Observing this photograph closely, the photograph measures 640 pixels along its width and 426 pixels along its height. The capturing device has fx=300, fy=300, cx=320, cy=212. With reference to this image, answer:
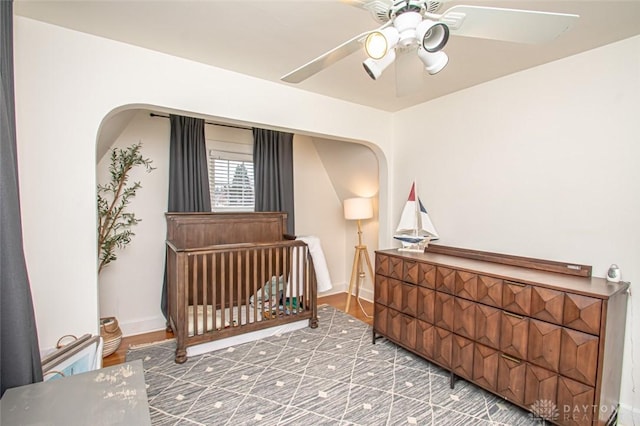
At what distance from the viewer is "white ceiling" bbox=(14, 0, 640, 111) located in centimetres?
159

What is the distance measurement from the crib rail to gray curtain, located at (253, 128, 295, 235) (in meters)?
0.82

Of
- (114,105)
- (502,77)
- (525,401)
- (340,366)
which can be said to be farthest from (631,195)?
(114,105)

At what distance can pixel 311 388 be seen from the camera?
2199mm

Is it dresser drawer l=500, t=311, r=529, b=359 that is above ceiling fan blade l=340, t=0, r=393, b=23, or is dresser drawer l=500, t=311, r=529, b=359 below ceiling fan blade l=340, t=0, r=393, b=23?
below

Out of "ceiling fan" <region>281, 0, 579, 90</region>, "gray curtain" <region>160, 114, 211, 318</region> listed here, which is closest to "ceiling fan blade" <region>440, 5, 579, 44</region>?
"ceiling fan" <region>281, 0, 579, 90</region>

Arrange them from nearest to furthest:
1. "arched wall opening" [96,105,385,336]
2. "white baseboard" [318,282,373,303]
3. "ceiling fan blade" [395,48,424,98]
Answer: "ceiling fan blade" [395,48,424,98], "arched wall opening" [96,105,385,336], "white baseboard" [318,282,373,303]

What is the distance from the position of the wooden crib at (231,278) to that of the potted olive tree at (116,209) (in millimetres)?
436

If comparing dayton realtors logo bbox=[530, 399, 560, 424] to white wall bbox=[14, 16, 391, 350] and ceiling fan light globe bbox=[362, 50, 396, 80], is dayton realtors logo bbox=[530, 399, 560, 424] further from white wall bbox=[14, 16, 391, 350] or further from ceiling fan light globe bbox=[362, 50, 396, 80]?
white wall bbox=[14, 16, 391, 350]

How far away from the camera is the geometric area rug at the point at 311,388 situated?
6.23ft

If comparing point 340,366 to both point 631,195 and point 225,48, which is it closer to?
point 631,195

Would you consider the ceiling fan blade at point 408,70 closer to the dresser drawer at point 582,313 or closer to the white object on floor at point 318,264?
the dresser drawer at point 582,313

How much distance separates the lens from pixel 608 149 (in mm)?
1945

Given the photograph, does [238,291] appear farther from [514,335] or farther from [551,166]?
[551,166]

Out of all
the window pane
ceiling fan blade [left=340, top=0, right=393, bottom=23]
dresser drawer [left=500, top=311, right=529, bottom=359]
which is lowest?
dresser drawer [left=500, top=311, right=529, bottom=359]
